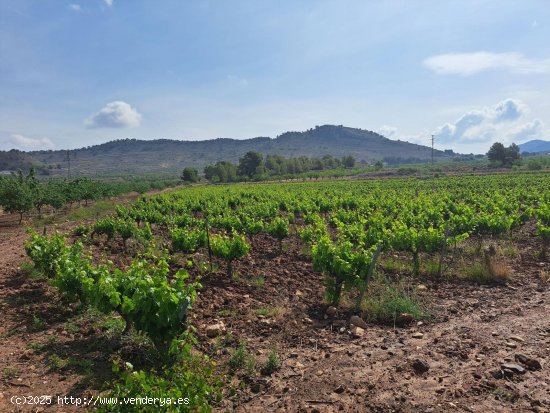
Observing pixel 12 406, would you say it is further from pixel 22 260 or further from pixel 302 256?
pixel 302 256

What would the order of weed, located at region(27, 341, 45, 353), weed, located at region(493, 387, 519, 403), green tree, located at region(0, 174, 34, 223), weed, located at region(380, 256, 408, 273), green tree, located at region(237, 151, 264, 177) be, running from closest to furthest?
weed, located at region(493, 387, 519, 403) < weed, located at region(27, 341, 45, 353) < weed, located at region(380, 256, 408, 273) < green tree, located at region(0, 174, 34, 223) < green tree, located at region(237, 151, 264, 177)

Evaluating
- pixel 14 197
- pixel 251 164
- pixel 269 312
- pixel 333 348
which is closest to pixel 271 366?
pixel 333 348

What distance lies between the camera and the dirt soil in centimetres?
534

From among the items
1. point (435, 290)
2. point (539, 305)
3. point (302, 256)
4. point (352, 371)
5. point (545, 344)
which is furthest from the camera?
point (302, 256)

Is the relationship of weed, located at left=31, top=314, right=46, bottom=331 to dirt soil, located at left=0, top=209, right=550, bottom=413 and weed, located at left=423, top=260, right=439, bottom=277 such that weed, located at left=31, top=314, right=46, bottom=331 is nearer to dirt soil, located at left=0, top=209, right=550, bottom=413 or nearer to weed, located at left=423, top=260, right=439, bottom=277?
dirt soil, located at left=0, top=209, right=550, bottom=413

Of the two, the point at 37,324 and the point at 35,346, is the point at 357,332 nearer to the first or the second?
the point at 35,346

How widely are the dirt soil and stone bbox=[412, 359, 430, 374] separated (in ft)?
0.05

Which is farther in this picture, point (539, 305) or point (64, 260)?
point (539, 305)

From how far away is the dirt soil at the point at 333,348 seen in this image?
17.5 ft

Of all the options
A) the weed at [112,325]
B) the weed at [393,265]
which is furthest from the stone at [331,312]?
the weed at [112,325]

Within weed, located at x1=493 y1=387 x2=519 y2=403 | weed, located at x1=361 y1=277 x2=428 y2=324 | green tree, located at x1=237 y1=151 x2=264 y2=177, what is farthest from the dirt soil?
green tree, located at x1=237 y1=151 x2=264 y2=177

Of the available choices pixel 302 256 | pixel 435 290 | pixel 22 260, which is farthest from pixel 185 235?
pixel 435 290

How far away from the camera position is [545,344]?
6605 millimetres

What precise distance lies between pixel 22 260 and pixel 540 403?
13.8 m
